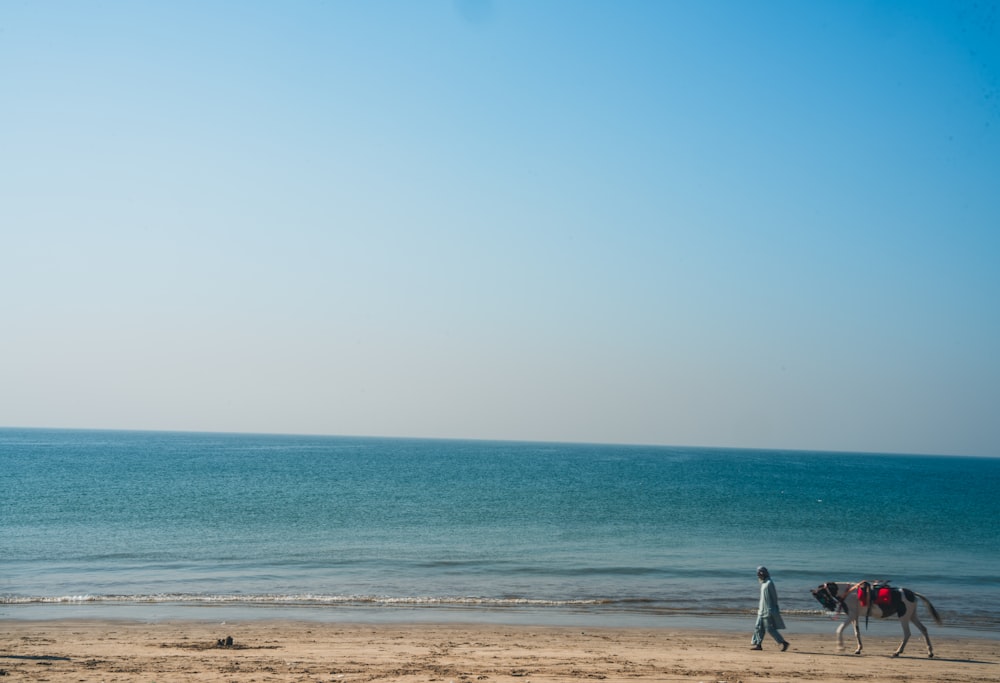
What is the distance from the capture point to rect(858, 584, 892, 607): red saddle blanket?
1500cm

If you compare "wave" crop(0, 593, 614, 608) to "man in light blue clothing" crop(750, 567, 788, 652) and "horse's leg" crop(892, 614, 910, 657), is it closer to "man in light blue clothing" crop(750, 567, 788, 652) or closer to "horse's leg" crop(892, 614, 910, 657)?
"man in light blue clothing" crop(750, 567, 788, 652)

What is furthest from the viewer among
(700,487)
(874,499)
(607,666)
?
(700,487)

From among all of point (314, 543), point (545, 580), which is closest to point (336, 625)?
point (545, 580)

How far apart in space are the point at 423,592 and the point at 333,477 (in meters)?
58.9

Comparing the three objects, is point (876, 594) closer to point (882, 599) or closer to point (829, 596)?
point (882, 599)

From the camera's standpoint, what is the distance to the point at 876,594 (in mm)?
15023

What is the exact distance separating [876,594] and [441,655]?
27.0 feet

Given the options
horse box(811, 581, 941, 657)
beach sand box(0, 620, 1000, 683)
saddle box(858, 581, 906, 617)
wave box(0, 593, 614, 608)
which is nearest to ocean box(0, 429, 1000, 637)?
wave box(0, 593, 614, 608)

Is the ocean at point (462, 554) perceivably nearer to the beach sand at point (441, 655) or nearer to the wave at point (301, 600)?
the wave at point (301, 600)

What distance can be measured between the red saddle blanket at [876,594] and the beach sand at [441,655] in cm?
99

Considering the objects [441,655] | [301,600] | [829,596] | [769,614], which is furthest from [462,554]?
[829,596]

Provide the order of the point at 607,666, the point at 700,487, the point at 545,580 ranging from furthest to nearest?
the point at 700,487 < the point at 545,580 < the point at 607,666

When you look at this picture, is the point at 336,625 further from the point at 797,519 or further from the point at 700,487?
the point at 700,487

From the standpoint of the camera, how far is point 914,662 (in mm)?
14336
